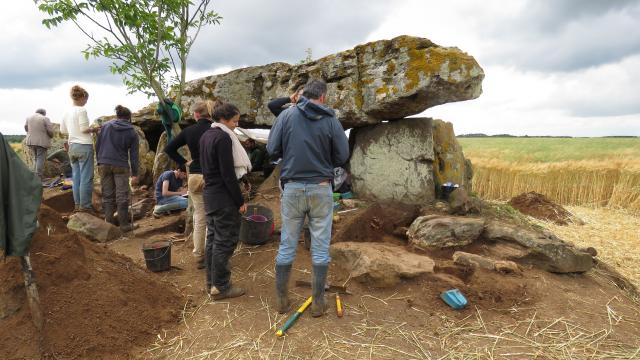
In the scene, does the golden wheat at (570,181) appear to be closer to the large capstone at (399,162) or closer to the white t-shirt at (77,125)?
the large capstone at (399,162)

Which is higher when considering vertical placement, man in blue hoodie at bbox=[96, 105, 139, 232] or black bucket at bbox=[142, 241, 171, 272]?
man in blue hoodie at bbox=[96, 105, 139, 232]

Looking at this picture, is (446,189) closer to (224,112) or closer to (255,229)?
(255,229)

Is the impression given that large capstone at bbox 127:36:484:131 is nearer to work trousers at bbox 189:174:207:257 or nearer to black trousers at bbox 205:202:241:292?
work trousers at bbox 189:174:207:257

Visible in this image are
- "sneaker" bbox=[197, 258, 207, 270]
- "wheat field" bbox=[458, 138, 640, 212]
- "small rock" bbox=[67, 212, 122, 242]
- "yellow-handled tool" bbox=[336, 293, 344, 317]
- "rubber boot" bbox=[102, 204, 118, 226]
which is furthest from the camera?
"wheat field" bbox=[458, 138, 640, 212]

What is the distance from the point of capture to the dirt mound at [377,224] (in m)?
5.30

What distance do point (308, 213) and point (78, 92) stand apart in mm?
5175

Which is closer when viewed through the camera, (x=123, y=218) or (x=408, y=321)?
(x=408, y=321)

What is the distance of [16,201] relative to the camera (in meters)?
2.80

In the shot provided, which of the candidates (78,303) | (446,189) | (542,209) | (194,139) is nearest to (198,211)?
(194,139)

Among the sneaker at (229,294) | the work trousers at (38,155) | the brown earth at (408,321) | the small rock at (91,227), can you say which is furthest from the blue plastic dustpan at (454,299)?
the work trousers at (38,155)

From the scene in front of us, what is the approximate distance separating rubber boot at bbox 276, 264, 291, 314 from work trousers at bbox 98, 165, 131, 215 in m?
4.16

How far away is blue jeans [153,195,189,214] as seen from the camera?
7.40 metres

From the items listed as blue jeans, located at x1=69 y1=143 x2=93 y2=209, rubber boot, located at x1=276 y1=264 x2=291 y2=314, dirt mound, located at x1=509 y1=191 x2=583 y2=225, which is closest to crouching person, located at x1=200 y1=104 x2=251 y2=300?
rubber boot, located at x1=276 y1=264 x2=291 y2=314

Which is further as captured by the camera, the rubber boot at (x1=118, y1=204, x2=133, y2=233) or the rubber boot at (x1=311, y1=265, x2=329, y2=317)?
the rubber boot at (x1=118, y1=204, x2=133, y2=233)
